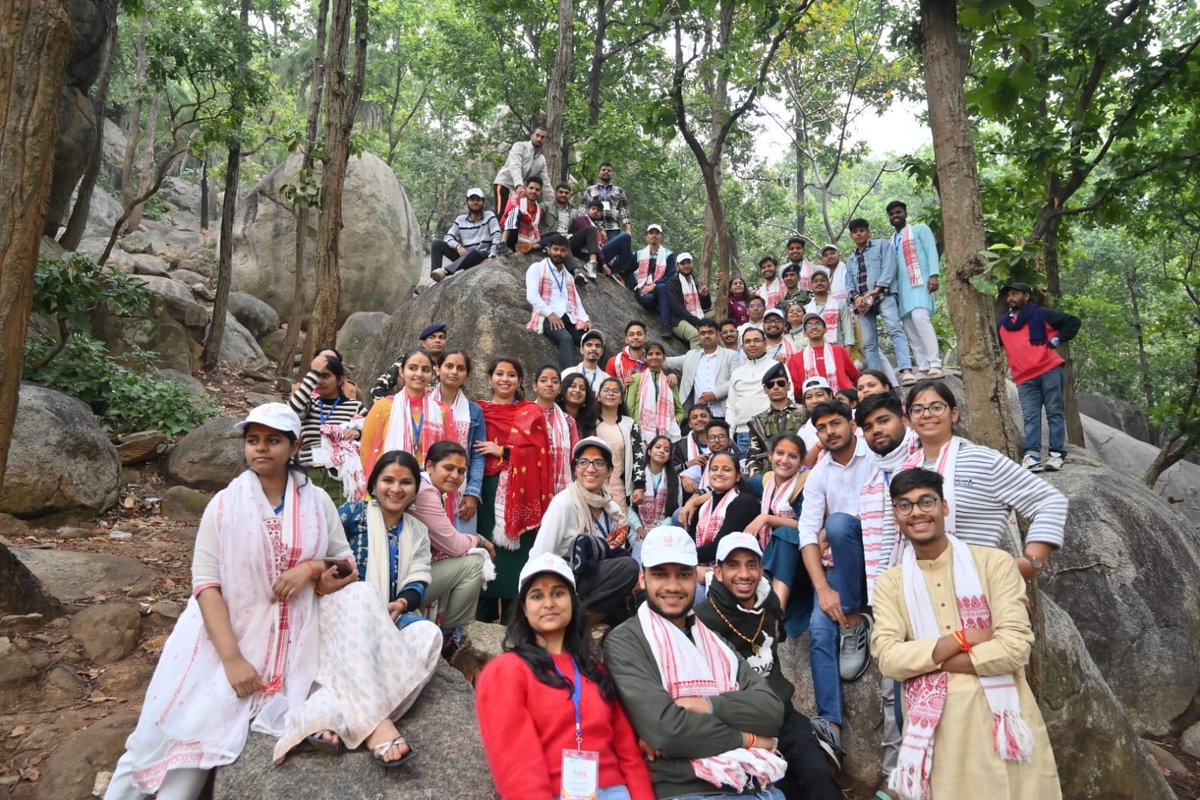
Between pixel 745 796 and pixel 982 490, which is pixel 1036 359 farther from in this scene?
pixel 745 796

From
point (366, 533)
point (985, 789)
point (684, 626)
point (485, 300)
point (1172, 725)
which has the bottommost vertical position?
point (1172, 725)

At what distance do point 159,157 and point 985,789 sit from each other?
1232 inches

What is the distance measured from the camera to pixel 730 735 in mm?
3025

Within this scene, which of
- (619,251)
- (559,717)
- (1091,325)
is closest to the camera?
(559,717)

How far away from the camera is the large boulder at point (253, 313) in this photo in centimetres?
1555

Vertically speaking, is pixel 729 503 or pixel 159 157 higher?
pixel 159 157

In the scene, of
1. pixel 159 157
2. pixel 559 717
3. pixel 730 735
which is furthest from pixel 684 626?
pixel 159 157

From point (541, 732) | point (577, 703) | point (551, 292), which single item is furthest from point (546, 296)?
point (541, 732)

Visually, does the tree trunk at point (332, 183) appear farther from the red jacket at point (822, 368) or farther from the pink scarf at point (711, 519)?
the red jacket at point (822, 368)

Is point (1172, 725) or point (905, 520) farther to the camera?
point (1172, 725)

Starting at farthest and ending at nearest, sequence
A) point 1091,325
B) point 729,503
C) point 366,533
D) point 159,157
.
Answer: point 159,157
point 1091,325
point 729,503
point 366,533

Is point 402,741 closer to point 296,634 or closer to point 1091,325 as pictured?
point 296,634

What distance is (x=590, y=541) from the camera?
14.9 ft

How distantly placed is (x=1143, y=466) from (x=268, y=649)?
15.8 metres
